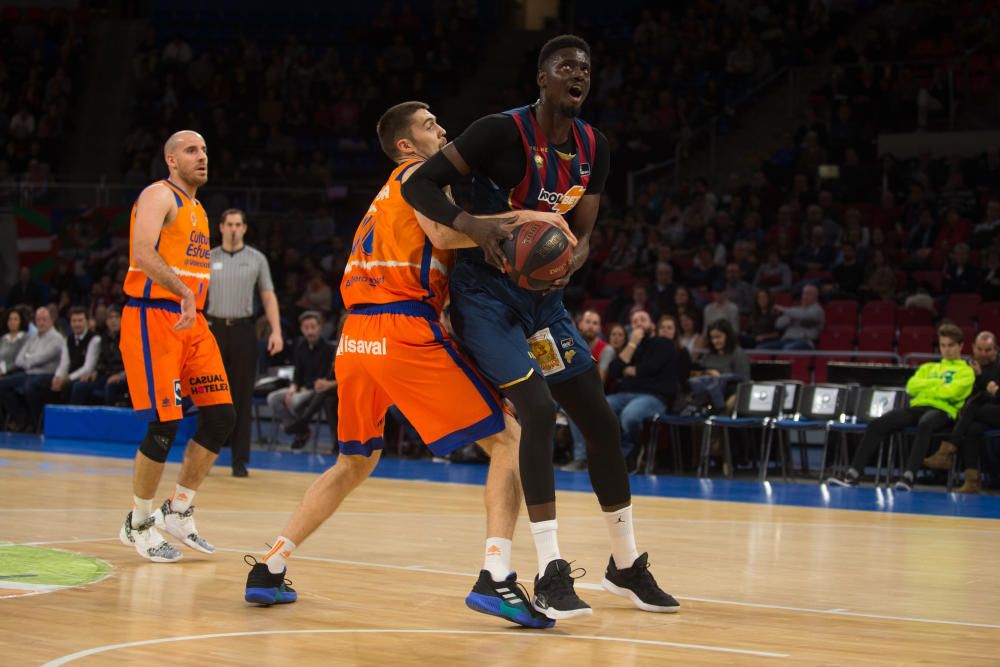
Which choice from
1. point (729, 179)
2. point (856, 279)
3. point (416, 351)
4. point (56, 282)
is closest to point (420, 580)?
point (416, 351)

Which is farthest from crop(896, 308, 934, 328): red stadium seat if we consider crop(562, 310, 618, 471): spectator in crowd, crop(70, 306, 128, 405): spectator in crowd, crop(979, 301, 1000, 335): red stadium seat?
crop(70, 306, 128, 405): spectator in crowd

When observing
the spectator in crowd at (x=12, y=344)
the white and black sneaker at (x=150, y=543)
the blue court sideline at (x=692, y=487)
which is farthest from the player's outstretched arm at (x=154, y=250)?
the spectator in crowd at (x=12, y=344)

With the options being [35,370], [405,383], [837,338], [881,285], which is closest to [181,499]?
[405,383]

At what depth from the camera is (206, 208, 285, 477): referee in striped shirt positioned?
1015cm

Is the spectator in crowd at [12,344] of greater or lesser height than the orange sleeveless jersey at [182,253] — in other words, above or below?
below

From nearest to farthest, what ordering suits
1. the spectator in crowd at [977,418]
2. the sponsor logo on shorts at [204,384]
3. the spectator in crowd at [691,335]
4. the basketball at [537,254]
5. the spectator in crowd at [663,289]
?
the basketball at [537,254] < the sponsor logo on shorts at [204,384] < the spectator in crowd at [977,418] < the spectator in crowd at [691,335] < the spectator in crowd at [663,289]

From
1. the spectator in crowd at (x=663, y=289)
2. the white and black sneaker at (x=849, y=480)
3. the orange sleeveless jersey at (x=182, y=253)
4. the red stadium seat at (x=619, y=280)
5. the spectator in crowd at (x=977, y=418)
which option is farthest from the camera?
the red stadium seat at (x=619, y=280)

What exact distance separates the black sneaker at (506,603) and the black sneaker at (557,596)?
0.11ft

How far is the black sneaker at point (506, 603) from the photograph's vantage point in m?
4.30

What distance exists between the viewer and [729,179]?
17891 millimetres

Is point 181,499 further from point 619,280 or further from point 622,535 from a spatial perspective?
point 619,280

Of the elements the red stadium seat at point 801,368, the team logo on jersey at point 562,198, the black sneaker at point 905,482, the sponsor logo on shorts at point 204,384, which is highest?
the team logo on jersey at point 562,198

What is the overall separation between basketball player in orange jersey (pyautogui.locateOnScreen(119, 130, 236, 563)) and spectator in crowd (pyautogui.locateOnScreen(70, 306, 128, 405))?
929cm

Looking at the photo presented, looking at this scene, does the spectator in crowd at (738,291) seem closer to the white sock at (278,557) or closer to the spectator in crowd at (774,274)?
the spectator in crowd at (774,274)
